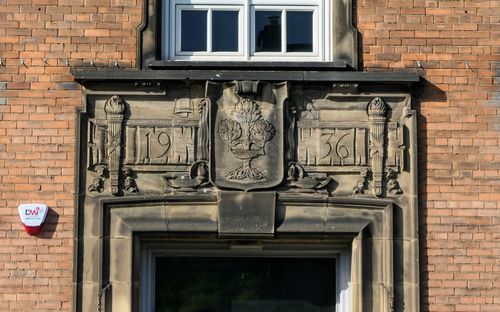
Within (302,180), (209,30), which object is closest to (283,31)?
(209,30)

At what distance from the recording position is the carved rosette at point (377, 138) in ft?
28.0

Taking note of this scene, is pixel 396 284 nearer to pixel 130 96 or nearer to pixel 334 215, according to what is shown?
pixel 334 215

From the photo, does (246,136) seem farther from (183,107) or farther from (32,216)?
(32,216)

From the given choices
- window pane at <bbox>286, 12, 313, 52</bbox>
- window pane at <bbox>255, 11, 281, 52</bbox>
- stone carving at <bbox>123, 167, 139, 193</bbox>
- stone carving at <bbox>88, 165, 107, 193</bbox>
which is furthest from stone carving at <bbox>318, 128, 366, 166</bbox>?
stone carving at <bbox>88, 165, 107, 193</bbox>

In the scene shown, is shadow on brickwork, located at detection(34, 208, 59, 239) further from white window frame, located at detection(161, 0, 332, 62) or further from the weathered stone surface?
white window frame, located at detection(161, 0, 332, 62)

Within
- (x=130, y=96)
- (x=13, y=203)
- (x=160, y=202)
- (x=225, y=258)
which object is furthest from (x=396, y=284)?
(x=13, y=203)

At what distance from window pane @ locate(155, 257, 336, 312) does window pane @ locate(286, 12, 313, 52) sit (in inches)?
81.2

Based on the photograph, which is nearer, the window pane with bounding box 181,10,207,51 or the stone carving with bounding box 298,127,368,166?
the stone carving with bounding box 298,127,368,166

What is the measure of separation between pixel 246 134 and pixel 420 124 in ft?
5.42

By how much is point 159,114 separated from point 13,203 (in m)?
1.57

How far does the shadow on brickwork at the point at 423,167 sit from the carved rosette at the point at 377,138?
0.37 meters

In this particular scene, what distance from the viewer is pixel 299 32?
9039 millimetres

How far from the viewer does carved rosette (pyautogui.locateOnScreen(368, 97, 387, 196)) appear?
8.53 m

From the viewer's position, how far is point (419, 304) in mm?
8422
